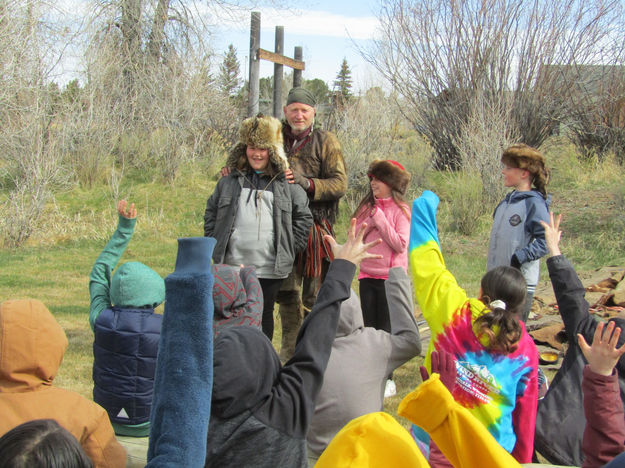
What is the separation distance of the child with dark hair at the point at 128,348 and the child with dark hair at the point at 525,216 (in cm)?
232

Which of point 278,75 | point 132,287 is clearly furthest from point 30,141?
point 132,287

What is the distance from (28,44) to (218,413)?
6.95m

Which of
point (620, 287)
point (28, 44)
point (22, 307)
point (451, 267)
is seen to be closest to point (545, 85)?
point (451, 267)

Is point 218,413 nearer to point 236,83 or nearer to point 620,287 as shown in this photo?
point 620,287

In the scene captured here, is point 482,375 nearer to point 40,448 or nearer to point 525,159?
point 40,448

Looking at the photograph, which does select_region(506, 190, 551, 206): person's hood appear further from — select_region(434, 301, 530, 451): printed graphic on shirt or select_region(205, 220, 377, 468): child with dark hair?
select_region(205, 220, 377, 468): child with dark hair

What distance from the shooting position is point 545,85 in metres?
13.1

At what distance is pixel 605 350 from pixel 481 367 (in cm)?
63

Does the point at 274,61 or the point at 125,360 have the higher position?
the point at 274,61

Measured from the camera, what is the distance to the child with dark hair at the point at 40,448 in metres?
1.33

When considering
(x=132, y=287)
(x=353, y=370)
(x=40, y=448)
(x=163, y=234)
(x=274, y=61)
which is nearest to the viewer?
(x=40, y=448)

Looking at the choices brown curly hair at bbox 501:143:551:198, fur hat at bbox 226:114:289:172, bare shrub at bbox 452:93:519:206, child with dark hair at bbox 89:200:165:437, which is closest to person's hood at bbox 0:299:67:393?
child with dark hair at bbox 89:200:165:437

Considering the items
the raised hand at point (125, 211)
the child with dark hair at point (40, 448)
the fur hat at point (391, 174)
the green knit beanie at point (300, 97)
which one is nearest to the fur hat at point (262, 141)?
the green knit beanie at point (300, 97)

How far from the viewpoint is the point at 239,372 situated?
5.38 ft
